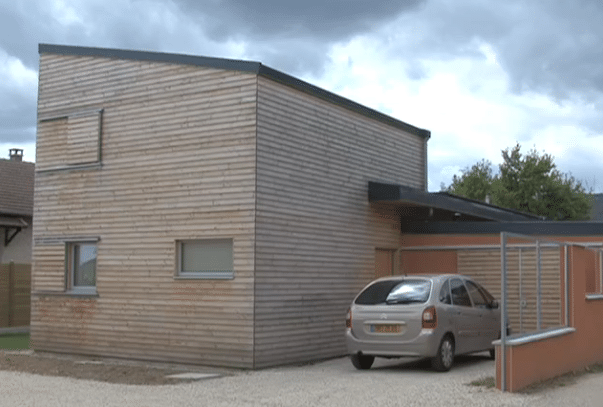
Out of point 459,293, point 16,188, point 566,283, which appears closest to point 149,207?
point 459,293

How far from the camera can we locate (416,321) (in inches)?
489

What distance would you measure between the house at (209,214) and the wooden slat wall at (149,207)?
1.1 inches

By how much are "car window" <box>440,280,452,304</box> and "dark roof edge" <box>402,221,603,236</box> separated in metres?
4.86

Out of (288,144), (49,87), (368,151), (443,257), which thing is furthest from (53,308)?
(443,257)

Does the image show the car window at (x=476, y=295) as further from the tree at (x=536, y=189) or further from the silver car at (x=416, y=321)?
the tree at (x=536, y=189)

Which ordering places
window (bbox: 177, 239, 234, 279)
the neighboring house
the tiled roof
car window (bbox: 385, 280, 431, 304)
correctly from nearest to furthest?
car window (bbox: 385, 280, 431, 304) → window (bbox: 177, 239, 234, 279) → the tiled roof → the neighboring house

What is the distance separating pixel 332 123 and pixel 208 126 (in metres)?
2.75

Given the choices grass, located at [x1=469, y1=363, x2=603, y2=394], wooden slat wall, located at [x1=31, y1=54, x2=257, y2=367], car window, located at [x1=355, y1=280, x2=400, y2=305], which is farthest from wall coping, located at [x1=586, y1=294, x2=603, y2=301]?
wooden slat wall, located at [x1=31, y1=54, x2=257, y2=367]

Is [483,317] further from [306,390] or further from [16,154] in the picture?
[16,154]

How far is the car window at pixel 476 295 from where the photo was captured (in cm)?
1380

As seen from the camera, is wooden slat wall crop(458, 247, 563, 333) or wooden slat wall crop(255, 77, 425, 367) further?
wooden slat wall crop(458, 247, 563, 333)

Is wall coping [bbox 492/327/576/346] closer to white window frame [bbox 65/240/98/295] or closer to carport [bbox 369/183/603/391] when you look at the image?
carport [bbox 369/183/603/391]

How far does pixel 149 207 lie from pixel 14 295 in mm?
10212

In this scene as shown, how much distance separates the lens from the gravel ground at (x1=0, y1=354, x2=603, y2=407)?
1004cm
